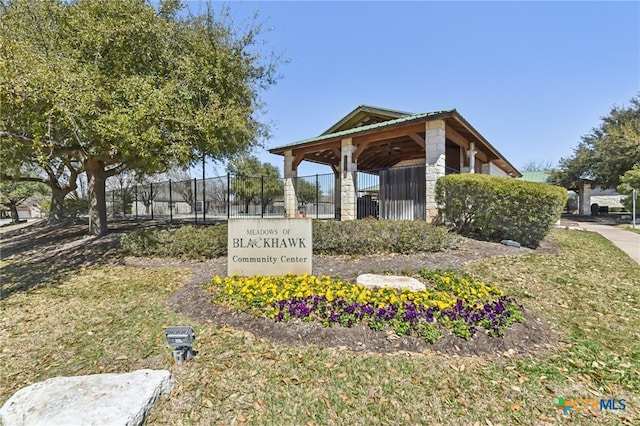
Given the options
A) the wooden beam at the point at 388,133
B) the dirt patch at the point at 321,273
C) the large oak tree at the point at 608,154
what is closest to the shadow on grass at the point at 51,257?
the dirt patch at the point at 321,273

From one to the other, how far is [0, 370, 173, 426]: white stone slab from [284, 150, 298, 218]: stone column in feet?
37.0

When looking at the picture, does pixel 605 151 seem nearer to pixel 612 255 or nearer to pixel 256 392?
pixel 612 255

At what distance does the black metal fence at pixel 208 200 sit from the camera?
1360 centimetres

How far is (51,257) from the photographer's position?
26.8ft

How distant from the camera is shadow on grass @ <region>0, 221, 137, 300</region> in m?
6.07

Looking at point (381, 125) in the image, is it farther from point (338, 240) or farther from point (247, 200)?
point (247, 200)

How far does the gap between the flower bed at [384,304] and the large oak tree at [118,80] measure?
170 inches

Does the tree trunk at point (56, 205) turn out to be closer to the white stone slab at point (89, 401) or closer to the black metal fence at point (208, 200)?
the black metal fence at point (208, 200)

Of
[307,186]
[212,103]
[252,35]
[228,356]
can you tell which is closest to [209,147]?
[212,103]

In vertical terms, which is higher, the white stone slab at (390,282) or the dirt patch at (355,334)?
the white stone slab at (390,282)

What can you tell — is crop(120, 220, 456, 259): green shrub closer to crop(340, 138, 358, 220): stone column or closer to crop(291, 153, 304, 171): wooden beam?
crop(340, 138, 358, 220): stone column

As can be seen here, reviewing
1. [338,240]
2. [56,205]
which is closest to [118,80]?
[338,240]

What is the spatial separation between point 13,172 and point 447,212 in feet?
51.5

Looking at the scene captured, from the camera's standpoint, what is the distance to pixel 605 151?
23.0 meters
